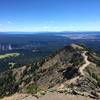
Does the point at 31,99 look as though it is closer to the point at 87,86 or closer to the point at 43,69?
the point at 87,86

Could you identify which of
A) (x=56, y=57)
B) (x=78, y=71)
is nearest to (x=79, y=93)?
(x=78, y=71)

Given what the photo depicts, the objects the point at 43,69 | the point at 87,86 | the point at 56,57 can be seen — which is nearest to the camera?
the point at 87,86

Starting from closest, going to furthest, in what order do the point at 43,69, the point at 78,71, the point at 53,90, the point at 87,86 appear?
the point at 53,90
the point at 87,86
the point at 78,71
the point at 43,69

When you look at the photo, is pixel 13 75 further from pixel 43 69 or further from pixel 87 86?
pixel 87 86

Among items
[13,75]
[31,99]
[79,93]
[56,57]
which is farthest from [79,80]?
[13,75]

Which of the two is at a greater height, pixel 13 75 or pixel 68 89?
pixel 68 89

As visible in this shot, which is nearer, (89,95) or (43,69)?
(89,95)

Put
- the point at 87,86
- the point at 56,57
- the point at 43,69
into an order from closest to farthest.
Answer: the point at 87,86, the point at 43,69, the point at 56,57
